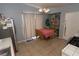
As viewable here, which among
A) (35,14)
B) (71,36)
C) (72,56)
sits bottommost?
(72,56)

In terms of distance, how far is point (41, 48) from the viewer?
0.73 meters

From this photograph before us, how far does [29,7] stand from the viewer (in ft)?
2.19

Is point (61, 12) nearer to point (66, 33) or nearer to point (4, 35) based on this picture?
point (66, 33)

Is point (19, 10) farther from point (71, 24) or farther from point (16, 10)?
point (71, 24)

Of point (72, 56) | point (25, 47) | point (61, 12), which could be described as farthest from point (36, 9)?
point (72, 56)

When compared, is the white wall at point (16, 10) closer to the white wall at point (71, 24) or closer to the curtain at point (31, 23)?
the curtain at point (31, 23)

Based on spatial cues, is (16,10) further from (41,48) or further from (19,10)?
(41,48)

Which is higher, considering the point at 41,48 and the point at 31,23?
the point at 31,23

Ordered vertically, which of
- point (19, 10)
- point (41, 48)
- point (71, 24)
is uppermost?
point (19, 10)

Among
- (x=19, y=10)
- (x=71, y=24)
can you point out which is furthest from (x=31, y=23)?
(x=71, y=24)

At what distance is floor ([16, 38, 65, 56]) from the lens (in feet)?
2.36

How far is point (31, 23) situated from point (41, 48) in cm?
19

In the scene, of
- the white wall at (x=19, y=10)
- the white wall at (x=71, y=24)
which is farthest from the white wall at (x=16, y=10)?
the white wall at (x=71, y=24)

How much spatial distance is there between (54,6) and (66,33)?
21 centimetres
